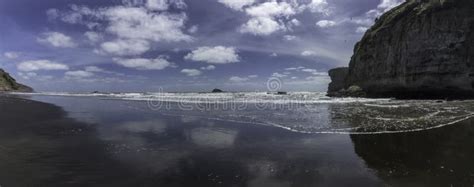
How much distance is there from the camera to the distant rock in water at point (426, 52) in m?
32.8

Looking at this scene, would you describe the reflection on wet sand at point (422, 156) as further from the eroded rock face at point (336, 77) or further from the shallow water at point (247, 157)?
the eroded rock face at point (336, 77)

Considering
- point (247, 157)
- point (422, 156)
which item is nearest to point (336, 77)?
point (422, 156)

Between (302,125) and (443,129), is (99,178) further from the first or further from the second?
(443,129)

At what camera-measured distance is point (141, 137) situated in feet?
34.2

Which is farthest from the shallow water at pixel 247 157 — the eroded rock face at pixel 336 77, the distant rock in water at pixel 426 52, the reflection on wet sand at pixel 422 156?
the eroded rock face at pixel 336 77

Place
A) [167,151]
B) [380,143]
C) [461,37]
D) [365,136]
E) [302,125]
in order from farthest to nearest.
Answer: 1. [461,37]
2. [302,125]
3. [365,136]
4. [380,143]
5. [167,151]

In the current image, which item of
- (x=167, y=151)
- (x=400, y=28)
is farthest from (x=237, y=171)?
(x=400, y=28)

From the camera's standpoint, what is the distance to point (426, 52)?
115 feet

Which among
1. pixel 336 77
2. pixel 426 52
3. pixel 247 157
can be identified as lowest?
pixel 247 157

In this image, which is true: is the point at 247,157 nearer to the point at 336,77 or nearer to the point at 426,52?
the point at 426,52

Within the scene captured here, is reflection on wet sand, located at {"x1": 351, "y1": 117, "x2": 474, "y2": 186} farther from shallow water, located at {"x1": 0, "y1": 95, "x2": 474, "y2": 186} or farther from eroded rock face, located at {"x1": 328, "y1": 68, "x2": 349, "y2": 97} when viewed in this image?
eroded rock face, located at {"x1": 328, "y1": 68, "x2": 349, "y2": 97}

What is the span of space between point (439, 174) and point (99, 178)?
6499 millimetres

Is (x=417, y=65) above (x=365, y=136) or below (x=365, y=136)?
above

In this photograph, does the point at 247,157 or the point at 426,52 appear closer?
the point at 247,157
